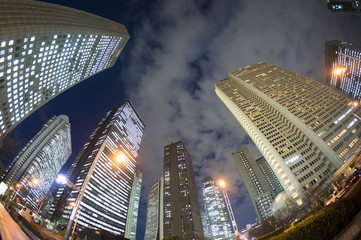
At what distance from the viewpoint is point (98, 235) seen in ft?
221

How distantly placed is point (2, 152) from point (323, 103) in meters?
134

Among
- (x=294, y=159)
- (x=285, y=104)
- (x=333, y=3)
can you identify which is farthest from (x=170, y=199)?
(x=333, y=3)

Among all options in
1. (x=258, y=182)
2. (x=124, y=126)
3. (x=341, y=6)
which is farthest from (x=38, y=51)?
(x=258, y=182)

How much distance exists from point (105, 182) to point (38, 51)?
286ft

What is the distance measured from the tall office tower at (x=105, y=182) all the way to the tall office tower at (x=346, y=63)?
168 metres

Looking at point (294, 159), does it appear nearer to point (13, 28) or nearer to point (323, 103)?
point (323, 103)

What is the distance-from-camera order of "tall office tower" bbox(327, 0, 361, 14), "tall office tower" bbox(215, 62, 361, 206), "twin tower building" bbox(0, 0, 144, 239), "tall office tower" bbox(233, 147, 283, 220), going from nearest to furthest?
"tall office tower" bbox(327, 0, 361, 14)
"twin tower building" bbox(0, 0, 144, 239)
"tall office tower" bbox(215, 62, 361, 206)
"tall office tower" bbox(233, 147, 283, 220)

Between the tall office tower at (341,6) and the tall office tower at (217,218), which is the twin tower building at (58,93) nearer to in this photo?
the tall office tower at (341,6)

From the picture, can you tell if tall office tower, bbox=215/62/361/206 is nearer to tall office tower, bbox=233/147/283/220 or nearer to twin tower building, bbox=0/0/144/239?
twin tower building, bbox=0/0/144/239

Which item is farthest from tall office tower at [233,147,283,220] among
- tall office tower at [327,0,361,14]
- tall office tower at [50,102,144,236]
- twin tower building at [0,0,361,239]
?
tall office tower at [327,0,361,14]

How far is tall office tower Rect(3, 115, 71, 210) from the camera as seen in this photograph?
128875 mm

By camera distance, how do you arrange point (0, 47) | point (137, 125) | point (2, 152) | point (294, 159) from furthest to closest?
point (137, 125), point (294, 159), point (0, 47), point (2, 152)

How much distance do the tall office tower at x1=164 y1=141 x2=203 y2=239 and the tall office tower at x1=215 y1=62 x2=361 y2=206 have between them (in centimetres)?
7329

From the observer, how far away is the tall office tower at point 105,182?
9456 centimetres
